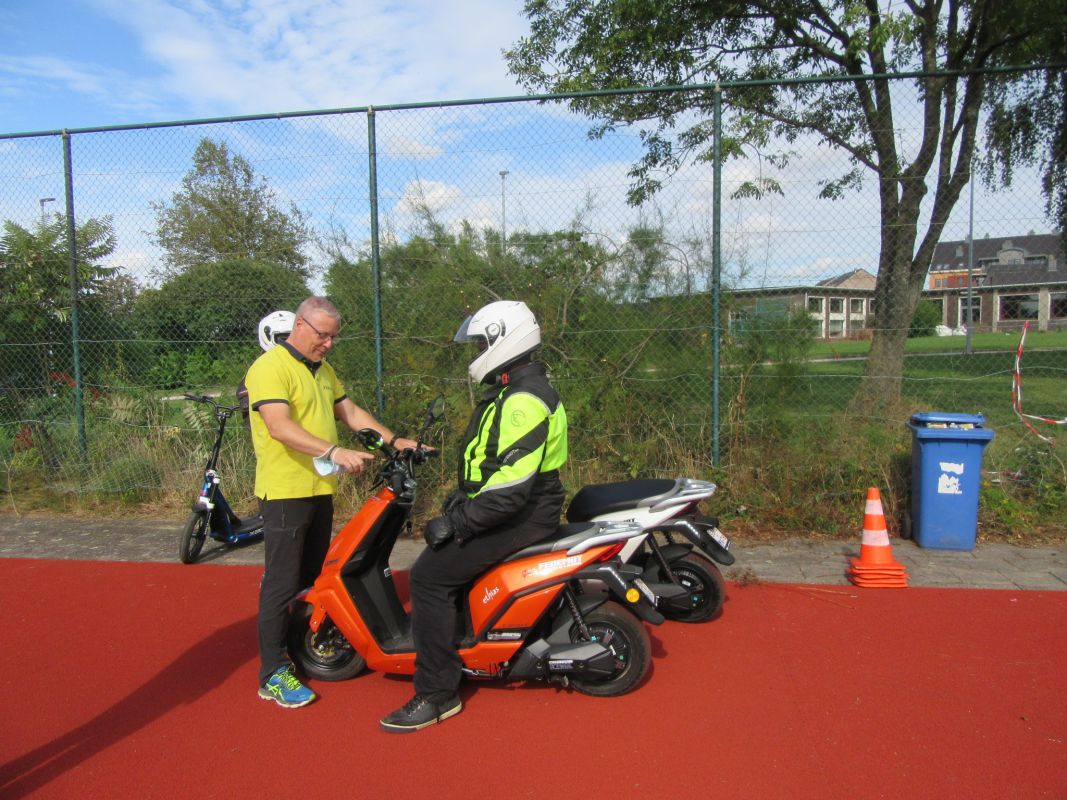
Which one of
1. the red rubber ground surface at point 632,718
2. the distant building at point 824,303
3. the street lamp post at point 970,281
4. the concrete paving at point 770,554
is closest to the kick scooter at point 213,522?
the concrete paving at point 770,554

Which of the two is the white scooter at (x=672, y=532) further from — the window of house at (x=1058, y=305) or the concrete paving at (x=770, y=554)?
the window of house at (x=1058, y=305)

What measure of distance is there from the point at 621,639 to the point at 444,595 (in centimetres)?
83

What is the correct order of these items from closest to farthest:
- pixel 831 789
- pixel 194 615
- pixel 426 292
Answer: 1. pixel 831 789
2. pixel 194 615
3. pixel 426 292

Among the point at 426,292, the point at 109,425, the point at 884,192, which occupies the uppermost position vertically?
the point at 884,192

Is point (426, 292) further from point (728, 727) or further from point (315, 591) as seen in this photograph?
point (728, 727)

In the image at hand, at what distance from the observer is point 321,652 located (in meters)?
3.92

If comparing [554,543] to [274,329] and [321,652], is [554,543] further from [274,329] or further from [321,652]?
[274,329]

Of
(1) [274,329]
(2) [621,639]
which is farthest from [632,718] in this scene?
(1) [274,329]

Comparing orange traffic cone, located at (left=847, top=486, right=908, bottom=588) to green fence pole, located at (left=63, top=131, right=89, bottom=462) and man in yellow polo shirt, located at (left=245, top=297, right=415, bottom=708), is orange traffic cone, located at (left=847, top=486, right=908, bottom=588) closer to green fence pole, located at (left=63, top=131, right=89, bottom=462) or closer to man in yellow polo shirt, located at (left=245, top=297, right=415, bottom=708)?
man in yellow polo shirt, located at (left=245, top=297, right=415, bottom=708)

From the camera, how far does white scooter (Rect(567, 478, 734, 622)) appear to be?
4188 millimetres

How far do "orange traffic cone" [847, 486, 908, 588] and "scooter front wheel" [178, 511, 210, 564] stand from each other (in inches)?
183

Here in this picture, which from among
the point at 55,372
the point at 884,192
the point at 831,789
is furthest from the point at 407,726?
the point at 55,372

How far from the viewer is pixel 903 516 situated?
6.04 meters

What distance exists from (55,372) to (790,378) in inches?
279
